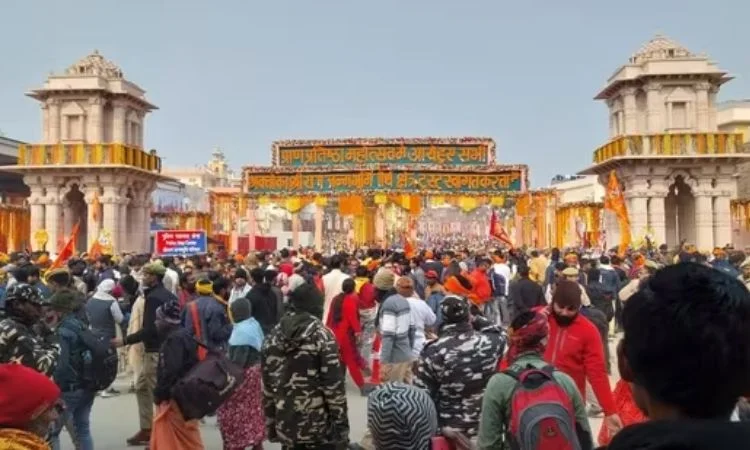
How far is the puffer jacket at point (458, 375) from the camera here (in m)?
4.04

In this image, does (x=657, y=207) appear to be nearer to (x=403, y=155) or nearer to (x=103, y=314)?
(x=403, y=155)

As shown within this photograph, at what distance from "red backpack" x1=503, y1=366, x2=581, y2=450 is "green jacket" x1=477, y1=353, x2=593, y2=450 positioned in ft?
0.37

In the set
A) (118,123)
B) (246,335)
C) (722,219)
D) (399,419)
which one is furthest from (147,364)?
(722,219)

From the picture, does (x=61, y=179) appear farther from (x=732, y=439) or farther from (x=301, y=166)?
(x=732, y=439)

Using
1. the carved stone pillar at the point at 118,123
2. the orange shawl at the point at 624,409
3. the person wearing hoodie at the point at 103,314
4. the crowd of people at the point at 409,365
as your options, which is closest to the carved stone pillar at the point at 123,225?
the carved stone pillar at the point at 118,123

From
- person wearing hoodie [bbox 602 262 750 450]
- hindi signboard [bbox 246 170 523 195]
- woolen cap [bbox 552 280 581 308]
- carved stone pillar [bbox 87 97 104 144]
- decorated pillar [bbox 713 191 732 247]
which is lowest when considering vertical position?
woolen cap [bbox 552 280 581 308]

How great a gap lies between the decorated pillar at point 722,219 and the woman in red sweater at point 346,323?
25.6m

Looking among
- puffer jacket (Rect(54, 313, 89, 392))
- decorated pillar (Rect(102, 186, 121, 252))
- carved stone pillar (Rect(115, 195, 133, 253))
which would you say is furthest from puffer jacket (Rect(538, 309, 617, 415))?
carved stone pillar (Rect(115, 195, 133, 253))

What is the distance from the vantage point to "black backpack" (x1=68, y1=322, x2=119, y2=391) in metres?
5.67

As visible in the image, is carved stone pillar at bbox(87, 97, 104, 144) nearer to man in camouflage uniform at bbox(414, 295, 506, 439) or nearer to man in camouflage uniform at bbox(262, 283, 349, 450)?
man in camouflage uniform at bbox(262, 283, 349, 450)

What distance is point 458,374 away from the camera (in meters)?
4.04

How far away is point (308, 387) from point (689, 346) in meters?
3.20

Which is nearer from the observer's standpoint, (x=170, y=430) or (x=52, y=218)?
(x=170, y=430)

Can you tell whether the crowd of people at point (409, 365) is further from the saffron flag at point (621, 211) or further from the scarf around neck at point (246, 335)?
the saffron flag at point (621, 211)
